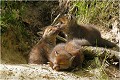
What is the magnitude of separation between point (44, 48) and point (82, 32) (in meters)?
0.84

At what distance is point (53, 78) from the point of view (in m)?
5.23

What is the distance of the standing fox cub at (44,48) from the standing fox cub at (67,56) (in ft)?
1.27

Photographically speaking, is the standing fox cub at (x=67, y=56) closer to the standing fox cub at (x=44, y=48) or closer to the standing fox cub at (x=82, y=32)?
the standing fox cub at (x=44, y=48)

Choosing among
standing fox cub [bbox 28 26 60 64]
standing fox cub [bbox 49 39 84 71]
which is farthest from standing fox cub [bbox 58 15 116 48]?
standing fox cub [bbox 49 39 84 71]

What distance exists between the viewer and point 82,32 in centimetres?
695

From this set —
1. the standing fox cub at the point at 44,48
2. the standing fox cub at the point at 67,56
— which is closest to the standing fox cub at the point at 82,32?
the standing fox cub at the point at 44,48

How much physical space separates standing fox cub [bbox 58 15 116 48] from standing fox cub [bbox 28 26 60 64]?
29 centimetres

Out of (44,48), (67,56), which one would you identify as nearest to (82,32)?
(44,48)

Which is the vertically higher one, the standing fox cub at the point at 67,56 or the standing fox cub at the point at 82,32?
the standing fox cub at the point at 82,32

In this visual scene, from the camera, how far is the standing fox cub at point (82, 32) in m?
6.84

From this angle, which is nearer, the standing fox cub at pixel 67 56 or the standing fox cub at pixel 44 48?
the standing fox cub at pixel 67 56

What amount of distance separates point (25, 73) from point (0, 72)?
13.9 inches

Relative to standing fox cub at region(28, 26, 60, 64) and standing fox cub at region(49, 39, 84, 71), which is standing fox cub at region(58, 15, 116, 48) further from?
standing fox cub at region(49, 39, 84, 71)

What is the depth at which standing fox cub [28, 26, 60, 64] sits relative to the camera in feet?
21.2
